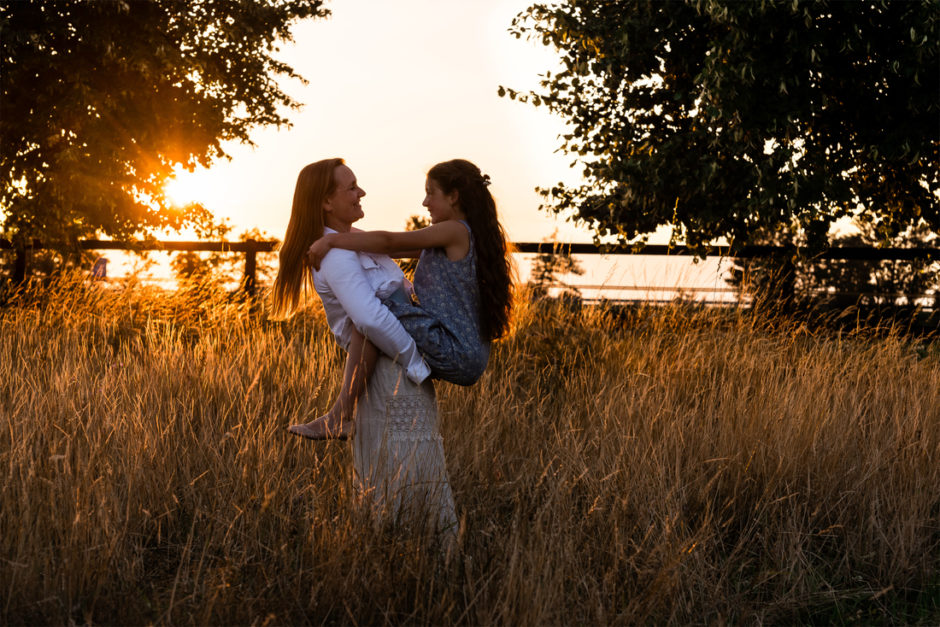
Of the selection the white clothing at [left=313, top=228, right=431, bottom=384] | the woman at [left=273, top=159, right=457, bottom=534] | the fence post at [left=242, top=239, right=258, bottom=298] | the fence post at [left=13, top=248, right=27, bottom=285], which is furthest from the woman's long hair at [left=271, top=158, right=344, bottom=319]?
the fence post at [left=13, top=248, right=27, bottom=285]

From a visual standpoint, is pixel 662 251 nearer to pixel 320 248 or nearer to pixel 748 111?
pixel 748 111

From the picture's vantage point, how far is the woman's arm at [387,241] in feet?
9.68

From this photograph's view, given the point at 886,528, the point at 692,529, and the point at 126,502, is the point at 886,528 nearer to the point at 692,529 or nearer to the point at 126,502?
the point at 692,529

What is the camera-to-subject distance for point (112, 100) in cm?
1295

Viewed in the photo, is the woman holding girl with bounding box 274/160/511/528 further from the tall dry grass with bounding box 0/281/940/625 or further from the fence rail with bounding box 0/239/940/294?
the fence rail with bounding box 0/239/940/294

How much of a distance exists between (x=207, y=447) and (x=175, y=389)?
130 cm

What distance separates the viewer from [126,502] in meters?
3.48

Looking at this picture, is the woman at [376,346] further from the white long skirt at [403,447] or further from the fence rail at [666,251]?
the fence rail at [666,251]

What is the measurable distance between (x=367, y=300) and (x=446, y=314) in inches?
12.4

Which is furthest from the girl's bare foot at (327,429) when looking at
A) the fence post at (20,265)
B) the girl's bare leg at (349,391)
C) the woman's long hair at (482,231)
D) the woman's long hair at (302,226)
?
the fence post at (20,265)

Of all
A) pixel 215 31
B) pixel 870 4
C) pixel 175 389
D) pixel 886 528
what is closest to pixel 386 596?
pixel 886 528

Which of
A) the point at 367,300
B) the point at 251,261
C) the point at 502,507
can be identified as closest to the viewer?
the point at 367,300

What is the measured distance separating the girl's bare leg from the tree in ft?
17.8

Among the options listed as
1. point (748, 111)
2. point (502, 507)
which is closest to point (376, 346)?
point (502, 507)
